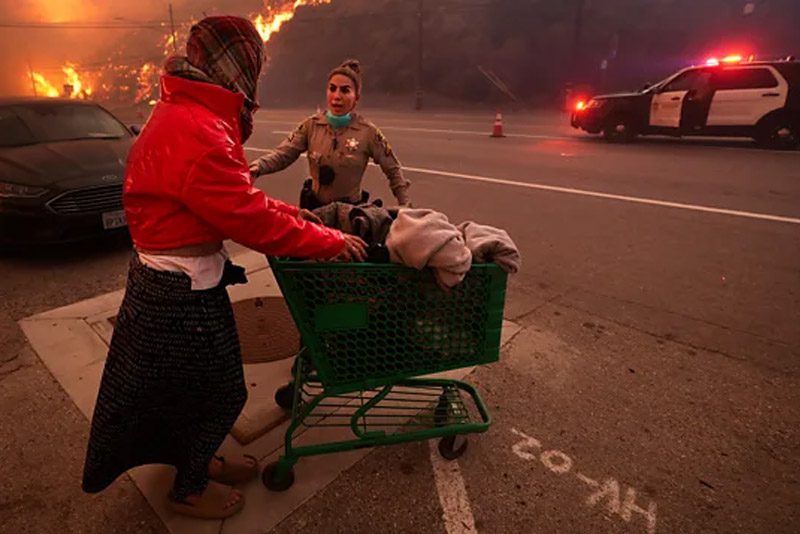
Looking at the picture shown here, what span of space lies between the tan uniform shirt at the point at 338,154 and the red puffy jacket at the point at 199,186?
4.53 ft

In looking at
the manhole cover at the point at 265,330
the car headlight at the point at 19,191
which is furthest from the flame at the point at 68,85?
the manhole cover at the point at 265,330

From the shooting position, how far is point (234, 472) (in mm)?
2316

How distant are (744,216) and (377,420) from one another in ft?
19.4

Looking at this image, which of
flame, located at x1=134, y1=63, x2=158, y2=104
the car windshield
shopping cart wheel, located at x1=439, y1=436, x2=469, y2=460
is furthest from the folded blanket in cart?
flame, located at x1=134, y1=63, x2=158, y2=104

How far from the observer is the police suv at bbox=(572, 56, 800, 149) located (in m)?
10.8

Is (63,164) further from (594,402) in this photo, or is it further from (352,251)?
(594,402)

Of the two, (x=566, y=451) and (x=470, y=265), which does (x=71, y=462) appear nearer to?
(x=470, y=265)

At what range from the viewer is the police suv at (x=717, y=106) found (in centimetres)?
1075

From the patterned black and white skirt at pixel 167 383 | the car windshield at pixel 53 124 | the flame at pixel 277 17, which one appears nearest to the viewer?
the patterned black and white skirt at pixel 167 383

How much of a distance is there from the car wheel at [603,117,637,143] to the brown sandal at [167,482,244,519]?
13008 mm

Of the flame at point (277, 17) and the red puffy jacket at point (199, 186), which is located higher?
the flame at point (277, 17)

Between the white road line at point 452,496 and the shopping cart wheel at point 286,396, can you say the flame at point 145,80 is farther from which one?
the white road line at point 452,496

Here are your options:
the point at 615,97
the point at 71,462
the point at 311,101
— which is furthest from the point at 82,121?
the point at 311,101

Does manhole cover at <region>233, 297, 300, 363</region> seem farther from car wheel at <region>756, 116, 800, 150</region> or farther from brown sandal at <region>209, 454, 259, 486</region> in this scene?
car wheel at <region>756, 116, 800, 150</region>
